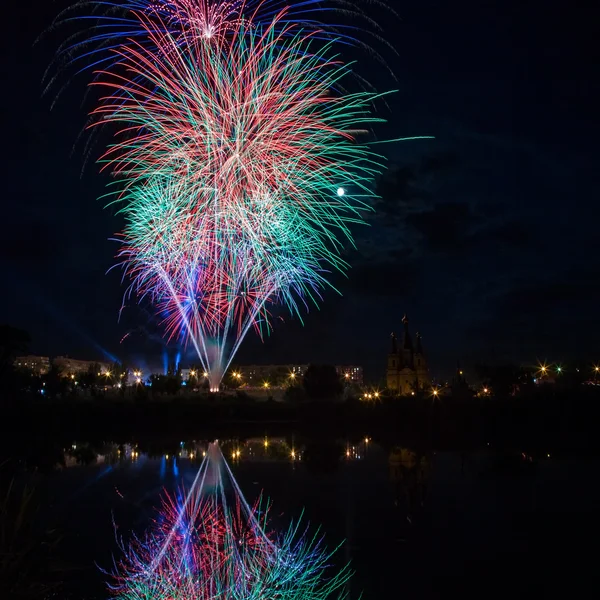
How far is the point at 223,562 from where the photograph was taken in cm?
758

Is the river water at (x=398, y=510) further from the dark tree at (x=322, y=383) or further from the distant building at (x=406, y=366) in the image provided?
the distant building at (x=406, y=366)

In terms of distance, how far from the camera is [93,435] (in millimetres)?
27891

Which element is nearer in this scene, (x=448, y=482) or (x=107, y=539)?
(x=107, y=539)

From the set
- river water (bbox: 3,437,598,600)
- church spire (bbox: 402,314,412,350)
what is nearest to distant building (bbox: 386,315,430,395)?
church spire (bbox: 402,314,412,350)

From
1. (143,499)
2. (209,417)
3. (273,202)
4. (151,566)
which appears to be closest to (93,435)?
(209,417)

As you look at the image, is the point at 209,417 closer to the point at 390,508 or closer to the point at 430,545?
the point at 390,508

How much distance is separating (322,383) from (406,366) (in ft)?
94.9

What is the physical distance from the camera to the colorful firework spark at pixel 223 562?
665 centimetres

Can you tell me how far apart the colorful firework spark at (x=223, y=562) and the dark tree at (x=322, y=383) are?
33.1m

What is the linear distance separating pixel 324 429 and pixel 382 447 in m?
9.81

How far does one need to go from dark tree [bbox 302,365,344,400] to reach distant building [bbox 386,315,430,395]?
2301 centimetres

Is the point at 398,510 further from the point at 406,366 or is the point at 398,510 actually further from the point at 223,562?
the point at 406,366

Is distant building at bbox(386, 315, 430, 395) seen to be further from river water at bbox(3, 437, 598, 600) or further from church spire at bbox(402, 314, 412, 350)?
river water at bbox(3, 437, 598, 600)

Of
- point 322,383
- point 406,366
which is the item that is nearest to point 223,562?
point 322,383
